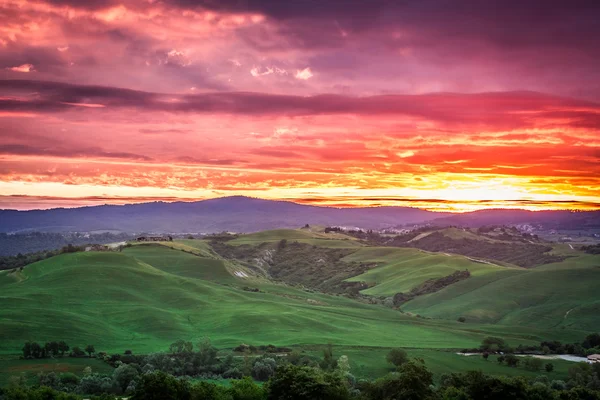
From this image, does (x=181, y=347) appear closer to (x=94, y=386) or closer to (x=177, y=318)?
(x=94, y=386)

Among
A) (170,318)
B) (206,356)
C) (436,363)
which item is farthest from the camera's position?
(170,318)

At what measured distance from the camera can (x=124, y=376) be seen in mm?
94000

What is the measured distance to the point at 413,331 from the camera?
161 metres

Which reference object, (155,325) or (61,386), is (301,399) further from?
(155,325)

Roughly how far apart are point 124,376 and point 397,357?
51.1 metres

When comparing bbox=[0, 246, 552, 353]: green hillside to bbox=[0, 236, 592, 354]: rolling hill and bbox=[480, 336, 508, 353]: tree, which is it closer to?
bbox=[0, 236, 592, 354]: rolling hill

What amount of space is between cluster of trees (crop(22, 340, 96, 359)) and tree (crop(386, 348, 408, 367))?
56.1 metres

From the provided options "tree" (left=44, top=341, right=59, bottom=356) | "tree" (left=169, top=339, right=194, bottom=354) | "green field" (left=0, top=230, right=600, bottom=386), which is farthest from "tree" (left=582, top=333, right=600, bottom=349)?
"tree" (left=44, top=341, right=59, bottom=356)

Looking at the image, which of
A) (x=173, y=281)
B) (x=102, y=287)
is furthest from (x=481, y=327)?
(x=102, y=287)

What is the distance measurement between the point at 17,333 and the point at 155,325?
1227 inches

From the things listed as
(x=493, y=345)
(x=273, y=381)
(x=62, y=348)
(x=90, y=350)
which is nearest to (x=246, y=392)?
(x=273, y=381)

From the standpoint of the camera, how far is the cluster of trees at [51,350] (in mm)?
114938

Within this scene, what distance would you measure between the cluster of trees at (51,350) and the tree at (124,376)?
2636cm

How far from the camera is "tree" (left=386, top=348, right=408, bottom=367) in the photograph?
389 ft
